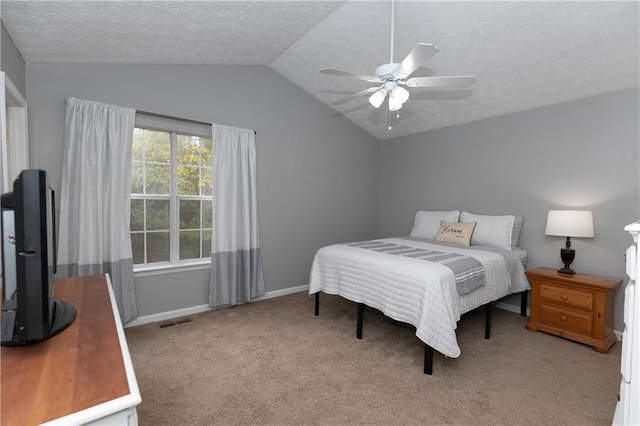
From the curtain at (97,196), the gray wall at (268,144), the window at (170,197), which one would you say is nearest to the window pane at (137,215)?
the window at (170,197)

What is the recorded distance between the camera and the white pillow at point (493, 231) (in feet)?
11.3

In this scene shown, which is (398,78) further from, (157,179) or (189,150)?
(157,179)

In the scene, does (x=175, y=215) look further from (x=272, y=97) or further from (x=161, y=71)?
(x=272, y=97)

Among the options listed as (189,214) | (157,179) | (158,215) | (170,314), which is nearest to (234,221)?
(189,214)

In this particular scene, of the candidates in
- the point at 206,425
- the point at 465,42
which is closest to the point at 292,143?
the point at 465,42

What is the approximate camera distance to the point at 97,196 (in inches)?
110

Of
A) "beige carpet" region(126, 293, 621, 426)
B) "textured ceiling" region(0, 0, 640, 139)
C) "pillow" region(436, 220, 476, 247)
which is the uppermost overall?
"textured ceiling" region(0, 0, 640, 139)

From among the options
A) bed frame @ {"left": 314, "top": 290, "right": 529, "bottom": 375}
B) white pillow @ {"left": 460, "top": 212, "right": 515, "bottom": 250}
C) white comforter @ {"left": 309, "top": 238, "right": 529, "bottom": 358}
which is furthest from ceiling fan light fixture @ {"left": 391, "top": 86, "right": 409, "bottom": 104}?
white pillow @ {"left": 460, "top": 212, "right": 515, "bottom": 250}

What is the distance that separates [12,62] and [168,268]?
2.04 meters

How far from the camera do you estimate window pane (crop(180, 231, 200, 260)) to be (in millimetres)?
3465

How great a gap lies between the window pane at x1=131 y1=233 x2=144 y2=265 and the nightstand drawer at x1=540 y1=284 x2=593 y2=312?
3.94 meters

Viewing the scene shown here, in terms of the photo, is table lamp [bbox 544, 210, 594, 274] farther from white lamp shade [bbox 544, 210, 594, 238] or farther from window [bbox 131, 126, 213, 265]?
window [bbox 131, 126, 213, 265]

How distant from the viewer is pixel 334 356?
2527mm

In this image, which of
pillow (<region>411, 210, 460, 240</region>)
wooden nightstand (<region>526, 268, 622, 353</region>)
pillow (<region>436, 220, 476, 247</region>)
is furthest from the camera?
pillow (<region>411, 210, 460, 240</region>)
